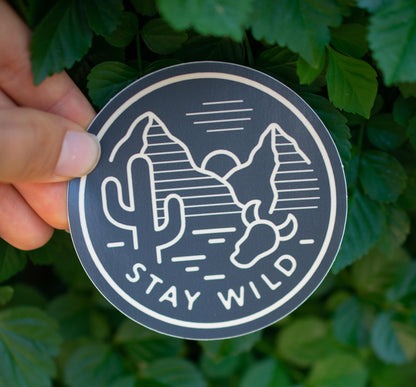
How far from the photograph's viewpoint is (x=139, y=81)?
2.23ft

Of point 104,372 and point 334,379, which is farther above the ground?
point 104,372

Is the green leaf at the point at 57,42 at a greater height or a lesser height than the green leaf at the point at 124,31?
greater

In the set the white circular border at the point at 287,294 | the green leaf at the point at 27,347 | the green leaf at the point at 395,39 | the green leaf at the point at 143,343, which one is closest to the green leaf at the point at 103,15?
the white circular border at the point at 287,294

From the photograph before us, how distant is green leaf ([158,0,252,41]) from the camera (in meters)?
0.49

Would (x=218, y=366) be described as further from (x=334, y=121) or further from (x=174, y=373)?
(x=334, y=121)

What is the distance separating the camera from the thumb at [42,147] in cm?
63

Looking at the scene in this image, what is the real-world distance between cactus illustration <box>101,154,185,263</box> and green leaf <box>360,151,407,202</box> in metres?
0.34

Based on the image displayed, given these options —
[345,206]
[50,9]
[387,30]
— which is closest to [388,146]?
[345,206]

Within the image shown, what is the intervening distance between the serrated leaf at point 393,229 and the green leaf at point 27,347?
675 mm

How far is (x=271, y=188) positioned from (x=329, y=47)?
0.76 ft

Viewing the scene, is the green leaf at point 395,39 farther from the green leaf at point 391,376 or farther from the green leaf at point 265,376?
the green leaf at point 391,376

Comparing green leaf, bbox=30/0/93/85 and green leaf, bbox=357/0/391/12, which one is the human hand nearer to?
green leaf, bbox=30/0/93/85

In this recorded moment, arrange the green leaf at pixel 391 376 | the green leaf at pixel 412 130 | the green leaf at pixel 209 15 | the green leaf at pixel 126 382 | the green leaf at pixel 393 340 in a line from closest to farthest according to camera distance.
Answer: the green leaf at pixel 209 15 → the green leaf at pixel 412 130 → the green leaf at pixel 126 382 → the green leaf at pixel 393 340 → the green leaf at pixel 391 376

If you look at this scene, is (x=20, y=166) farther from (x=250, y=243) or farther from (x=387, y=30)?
(x=387, y=30)
